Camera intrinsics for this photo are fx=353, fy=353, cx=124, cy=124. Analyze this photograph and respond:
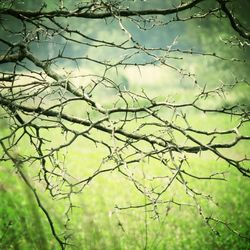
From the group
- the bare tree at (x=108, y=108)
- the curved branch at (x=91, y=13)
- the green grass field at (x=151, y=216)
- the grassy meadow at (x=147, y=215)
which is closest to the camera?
the bare tree at (x=108, y=108)

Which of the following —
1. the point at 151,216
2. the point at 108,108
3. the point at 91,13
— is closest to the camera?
the point at 108,108

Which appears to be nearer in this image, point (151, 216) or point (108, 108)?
point (108, 108)

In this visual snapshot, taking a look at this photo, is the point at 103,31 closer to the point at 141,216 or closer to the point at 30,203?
the point at 141,216

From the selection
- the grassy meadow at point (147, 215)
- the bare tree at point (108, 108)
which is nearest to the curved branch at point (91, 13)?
the bare tree at point (108, 108)

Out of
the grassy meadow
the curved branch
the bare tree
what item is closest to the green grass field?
the grassy meadow

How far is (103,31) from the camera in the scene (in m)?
46.5

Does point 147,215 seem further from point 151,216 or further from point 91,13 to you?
point 91,13

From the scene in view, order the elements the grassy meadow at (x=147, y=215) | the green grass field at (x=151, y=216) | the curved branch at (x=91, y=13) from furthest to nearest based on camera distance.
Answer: the green grass field at (x=151, y=216) < the grassy meadow at (x=147, y=215) < the curved branch at (x=91, y=13)

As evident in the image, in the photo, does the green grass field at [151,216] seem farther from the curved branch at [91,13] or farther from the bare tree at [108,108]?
the curved branch at [91,13]

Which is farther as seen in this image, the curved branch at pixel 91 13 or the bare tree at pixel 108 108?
the curved branch at pixel 91 13

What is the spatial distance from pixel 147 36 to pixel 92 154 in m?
33.4


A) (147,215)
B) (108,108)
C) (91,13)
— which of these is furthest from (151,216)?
(147,215)

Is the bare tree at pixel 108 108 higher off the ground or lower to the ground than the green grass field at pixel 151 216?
lower

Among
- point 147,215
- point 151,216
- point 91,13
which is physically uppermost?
point 147,215
